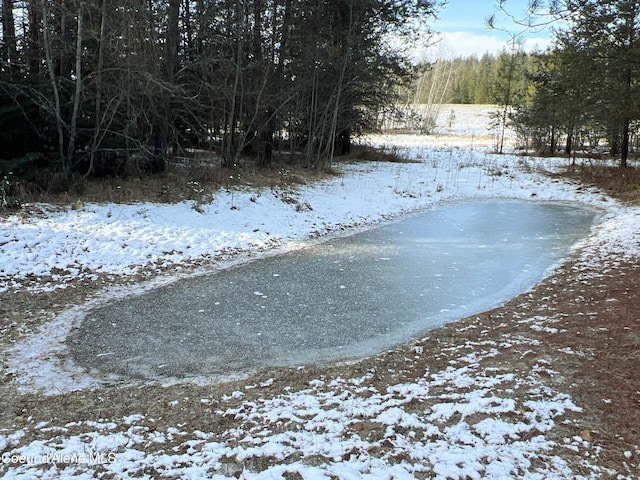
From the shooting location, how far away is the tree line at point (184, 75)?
354 inches

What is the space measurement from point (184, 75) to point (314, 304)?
7954mm

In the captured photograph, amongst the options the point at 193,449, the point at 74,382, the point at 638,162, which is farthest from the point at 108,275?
the point at 638,162

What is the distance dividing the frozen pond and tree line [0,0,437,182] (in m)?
4.73

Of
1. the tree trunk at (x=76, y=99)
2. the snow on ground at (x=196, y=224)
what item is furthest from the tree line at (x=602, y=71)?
the tree trunk at (x=76, y=99)

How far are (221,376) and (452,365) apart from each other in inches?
74.2

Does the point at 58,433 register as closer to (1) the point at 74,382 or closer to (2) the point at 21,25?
(1) the point at 74,382

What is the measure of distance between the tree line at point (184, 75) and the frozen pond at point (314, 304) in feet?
15.5

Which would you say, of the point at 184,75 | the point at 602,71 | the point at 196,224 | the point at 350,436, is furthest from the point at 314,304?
the point at 602,71

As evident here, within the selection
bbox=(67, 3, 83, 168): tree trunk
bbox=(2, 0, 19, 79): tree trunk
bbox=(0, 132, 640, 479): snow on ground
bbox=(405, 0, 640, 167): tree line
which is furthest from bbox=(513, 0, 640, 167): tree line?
bbox=(2, 0, 19, 79): tree trunk

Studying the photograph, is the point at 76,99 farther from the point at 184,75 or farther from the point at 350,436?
the point at 350,436

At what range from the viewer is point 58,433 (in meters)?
3.02

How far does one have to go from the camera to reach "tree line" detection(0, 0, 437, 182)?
9.00 m

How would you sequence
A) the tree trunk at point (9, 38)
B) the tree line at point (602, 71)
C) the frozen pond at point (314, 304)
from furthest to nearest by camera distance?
the tree trunk at point (9, 38) < the tree line at point (602, 71) < the frozen pond at point (314, 304)

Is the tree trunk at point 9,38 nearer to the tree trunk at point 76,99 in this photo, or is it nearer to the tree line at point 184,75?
the tree line at point 184,75
